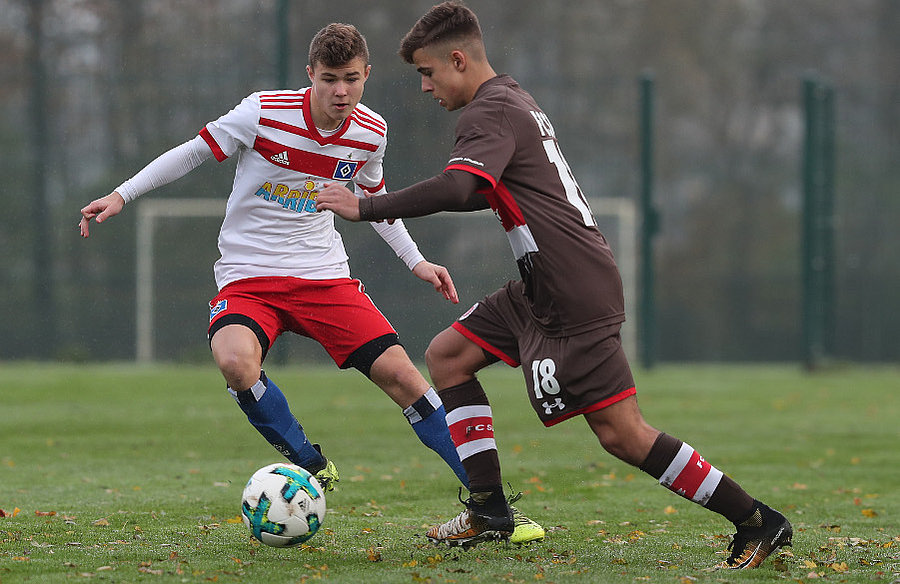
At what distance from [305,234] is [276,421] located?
0.87 metres

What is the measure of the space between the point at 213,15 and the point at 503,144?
11.0 meters

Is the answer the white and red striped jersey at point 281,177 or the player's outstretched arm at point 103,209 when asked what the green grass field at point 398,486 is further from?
the player's outstretched arm at point 103,209

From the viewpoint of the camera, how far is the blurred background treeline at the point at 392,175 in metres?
14.0

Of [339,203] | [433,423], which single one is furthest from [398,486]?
[339,203]

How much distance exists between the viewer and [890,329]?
16.9m

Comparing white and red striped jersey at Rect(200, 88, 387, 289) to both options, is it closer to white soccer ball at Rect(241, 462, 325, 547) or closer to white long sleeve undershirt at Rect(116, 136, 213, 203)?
white long sleeve undershirt at Rect(116, 136, 213, 203)

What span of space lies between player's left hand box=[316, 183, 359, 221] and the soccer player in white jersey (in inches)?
42.1

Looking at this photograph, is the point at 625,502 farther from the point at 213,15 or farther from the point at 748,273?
the point at 748,273

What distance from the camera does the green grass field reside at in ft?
14.6

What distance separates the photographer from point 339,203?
14.1ft

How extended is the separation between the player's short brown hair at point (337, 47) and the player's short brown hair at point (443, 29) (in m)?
0.66

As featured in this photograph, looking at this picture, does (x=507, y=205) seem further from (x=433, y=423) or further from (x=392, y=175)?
(x=392, y=175)

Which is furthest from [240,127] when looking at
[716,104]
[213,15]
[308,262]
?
[716,104]

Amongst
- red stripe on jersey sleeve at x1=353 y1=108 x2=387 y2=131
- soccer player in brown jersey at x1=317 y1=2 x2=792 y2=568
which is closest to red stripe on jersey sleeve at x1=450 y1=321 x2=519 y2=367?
soccer player in brown jersey at x1=317 y1=2 x2=792 y2=568
